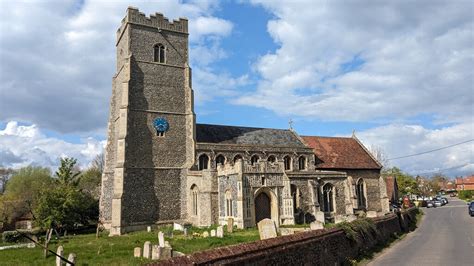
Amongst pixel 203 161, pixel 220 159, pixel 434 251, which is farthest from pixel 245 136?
pixel 434 251

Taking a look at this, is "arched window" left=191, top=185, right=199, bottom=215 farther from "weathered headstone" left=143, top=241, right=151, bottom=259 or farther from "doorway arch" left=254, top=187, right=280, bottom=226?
"weathered headstone" left=143, top=241, right=151, bottom=259

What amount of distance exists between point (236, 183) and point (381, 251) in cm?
1105

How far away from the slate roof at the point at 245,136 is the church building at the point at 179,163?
0.11 meters

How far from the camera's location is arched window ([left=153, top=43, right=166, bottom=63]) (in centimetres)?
3331

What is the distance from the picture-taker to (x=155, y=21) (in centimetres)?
3375

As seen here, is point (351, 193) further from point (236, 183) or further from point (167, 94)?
point (167, 94)

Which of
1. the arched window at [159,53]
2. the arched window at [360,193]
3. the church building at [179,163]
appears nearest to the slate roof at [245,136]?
the church building at [179,163]

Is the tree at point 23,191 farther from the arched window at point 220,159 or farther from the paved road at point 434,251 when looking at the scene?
the paved road at point 434,251

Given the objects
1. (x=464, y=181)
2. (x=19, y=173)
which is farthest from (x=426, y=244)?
(x=464, y=181)

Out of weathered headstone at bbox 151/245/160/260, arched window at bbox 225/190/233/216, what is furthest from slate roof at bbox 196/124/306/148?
weathered headstone at bbox 151/245/160/260

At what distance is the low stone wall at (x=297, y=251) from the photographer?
7988 millimetres

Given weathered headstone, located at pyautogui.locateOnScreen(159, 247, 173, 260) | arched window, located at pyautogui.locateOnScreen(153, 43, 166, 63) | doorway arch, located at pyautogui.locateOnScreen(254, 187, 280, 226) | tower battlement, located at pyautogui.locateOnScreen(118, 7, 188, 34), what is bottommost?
weathered headstone, located at pyautogui.locateOnScreen(159, 247, 173, 260)

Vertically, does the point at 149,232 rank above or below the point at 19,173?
below

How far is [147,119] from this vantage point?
31.5 meters
